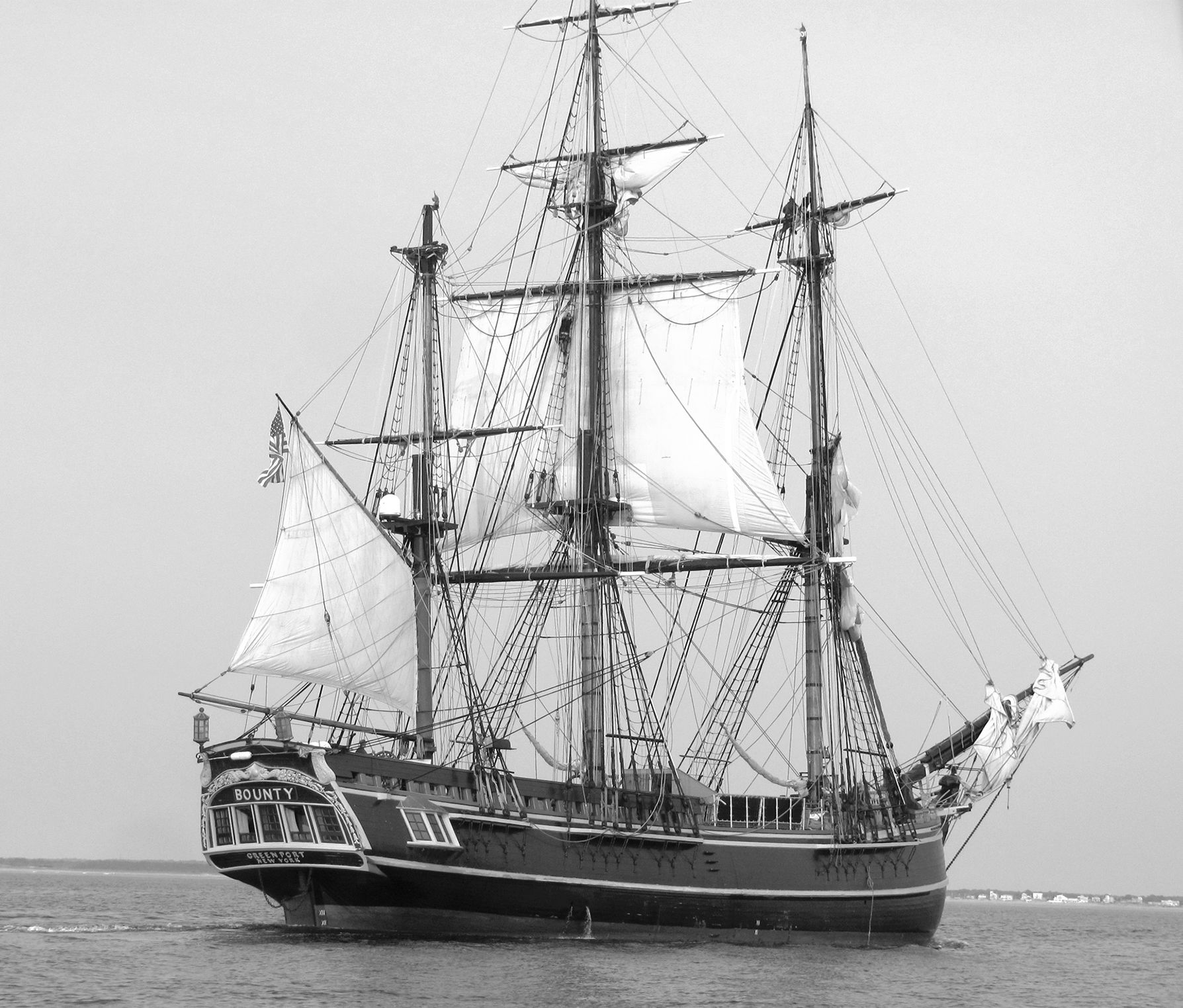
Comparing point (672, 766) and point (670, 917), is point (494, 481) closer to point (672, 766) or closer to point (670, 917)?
point (672, 766)

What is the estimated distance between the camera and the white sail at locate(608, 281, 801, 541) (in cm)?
6481

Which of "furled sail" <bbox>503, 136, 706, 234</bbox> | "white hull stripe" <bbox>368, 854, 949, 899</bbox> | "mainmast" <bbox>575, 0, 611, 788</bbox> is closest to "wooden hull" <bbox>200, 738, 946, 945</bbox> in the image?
"white hull stripe" <bbox>368, 854, 949, 899</bbox>

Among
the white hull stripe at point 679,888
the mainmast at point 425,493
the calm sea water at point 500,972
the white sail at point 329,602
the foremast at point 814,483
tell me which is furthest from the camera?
the foremast at point 814,483

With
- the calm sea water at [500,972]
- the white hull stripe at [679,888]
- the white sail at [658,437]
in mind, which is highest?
the white sail at [658,437]

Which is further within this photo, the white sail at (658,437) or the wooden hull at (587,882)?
the white sail at (658,437)

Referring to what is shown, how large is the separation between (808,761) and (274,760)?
21.3 metres

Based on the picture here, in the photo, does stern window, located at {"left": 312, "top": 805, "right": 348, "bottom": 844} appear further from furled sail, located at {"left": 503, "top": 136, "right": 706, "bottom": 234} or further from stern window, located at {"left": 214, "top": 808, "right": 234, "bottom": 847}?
furled sail, located at {"left": 503, "top": 136, "right": 706, "bottom": 234}

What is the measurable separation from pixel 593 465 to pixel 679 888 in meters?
15.9

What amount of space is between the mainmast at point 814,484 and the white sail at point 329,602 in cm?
1562

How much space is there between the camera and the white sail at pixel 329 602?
53594 millimetres

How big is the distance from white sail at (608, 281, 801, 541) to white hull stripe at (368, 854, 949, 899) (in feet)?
44.6

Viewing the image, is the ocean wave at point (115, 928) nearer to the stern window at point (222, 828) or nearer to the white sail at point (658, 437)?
the stern window at point (222, 828)

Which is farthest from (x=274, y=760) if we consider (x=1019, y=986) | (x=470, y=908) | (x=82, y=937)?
(x=1019, y=986)

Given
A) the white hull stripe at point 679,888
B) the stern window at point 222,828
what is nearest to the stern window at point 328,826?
the white hull stripe at point 679,888
